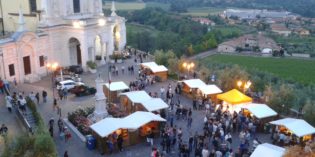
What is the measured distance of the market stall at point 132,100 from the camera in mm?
26453

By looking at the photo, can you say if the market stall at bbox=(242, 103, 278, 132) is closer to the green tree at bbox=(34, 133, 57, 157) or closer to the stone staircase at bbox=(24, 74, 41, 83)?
the green tree at bbox=(34, 133, 57, 157)

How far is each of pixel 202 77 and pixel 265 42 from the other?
2520 inches

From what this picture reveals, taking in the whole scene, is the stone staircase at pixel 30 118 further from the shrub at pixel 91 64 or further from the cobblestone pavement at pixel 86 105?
the shrub at pixel 91 64

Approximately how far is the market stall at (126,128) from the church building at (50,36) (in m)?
13.4

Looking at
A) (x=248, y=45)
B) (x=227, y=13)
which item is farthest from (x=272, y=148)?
(x=227, y=13)

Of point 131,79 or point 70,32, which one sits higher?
point 70,32

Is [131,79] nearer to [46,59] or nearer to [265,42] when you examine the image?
[46,59]

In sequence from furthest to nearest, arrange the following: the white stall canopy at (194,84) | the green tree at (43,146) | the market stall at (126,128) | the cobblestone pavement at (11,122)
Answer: the white stall canopy at (194,84)
the cobblestone pavement at (11,122)
the market stall at (126,128)
the green tree at (43,146)

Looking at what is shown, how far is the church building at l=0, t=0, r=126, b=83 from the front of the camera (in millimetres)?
33094

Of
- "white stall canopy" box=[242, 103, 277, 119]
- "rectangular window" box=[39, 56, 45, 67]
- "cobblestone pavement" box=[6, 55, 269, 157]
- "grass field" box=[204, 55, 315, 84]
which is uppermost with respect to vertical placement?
"rectangular window" box=[39, 56, 45, 67]

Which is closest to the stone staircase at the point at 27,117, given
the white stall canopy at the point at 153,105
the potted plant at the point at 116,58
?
the white stall canopy at the point at 153,105

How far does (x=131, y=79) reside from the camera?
117 ft

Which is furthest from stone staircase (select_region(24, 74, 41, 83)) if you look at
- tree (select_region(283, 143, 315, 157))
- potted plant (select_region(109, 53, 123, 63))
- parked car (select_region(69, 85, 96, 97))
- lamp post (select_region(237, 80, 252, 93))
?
tree (select_region(283, 143, 315, 157))

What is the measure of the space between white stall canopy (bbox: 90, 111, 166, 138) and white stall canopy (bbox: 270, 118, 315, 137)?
690 cm
